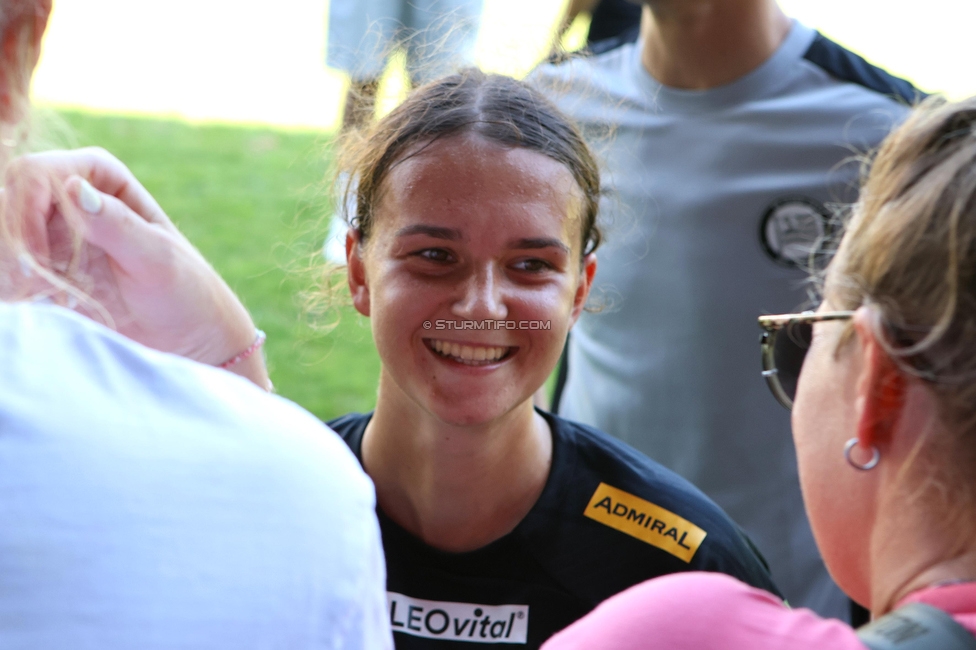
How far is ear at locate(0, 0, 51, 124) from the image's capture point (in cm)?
97

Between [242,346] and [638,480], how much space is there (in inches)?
31.3

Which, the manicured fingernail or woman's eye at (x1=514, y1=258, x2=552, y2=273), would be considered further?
woman's eye at (x1=514, y1=258, x2=552, y2=273)

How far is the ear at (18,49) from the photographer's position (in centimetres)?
97

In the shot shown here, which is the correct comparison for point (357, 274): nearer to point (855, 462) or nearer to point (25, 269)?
point (25, 269)

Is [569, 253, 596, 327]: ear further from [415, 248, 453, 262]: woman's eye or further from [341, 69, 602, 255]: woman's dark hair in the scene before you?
[415, 248, 453, 262]: woman's eye

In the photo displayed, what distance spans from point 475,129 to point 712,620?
120 cm

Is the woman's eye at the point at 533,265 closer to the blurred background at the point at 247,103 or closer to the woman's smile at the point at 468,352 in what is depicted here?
the woman's smile at the point at 468,352

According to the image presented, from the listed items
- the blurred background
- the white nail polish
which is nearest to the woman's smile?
the white nail polish

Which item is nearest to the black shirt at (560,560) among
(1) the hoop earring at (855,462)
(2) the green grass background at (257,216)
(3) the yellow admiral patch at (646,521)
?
(3) the yellow admiral patch at (646,521)

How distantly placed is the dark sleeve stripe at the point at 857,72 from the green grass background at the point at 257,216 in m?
1.86

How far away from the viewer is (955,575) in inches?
37.8

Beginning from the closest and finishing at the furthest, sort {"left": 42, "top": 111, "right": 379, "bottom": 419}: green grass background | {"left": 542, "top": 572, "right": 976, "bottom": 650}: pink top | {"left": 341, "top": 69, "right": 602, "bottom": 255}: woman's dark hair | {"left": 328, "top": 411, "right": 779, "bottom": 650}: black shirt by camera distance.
→ {"left": 542, "top": 572, "right": 976, "bottom": 650}: pink top < {"left": 328, "top": 411, "right": 779, "bottom": 650}: black shirt < {"left": 341, "top": 69, "right": 602, "bottom": 255}: woman's dark hair < {"left": 42, "top": 111, "right": 379, "bottom": 419}: green grass background

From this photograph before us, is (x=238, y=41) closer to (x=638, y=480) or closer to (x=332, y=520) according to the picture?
(x=638, y=480)

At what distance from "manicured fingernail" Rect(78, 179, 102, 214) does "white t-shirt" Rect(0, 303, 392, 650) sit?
76 cm
